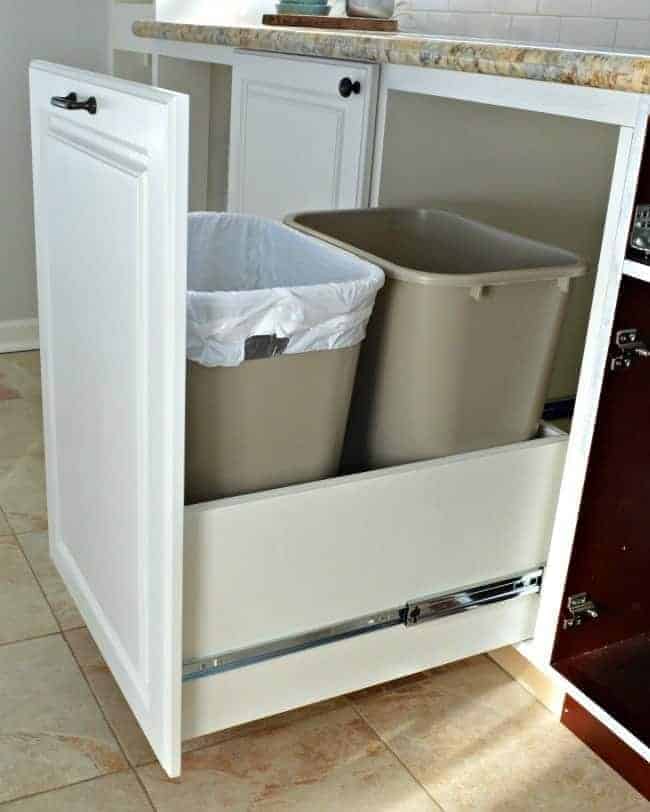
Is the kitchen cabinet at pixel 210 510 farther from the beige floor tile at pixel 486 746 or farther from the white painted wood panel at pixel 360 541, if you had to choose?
the beige floor tile at pixel 486 746

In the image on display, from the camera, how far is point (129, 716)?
1395 mm

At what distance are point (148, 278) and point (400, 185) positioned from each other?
0.81 metres

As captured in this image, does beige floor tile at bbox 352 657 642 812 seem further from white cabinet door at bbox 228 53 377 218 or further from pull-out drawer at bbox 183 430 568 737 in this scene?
white cabinet door at bbox 228 53 377 218

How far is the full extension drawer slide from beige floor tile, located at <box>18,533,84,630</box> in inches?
20.0

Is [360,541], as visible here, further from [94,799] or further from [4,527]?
[4,527]

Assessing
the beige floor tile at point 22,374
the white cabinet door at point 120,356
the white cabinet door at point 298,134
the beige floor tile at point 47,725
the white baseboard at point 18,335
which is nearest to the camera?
the white cabinet door at point 120,356

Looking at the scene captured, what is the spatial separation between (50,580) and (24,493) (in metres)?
0.35

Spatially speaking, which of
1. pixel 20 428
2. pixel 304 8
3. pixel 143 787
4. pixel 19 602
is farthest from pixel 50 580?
pixel 304 8

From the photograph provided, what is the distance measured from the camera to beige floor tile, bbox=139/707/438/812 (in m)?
1.26

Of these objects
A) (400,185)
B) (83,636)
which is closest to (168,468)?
(83,636)

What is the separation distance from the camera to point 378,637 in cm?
129

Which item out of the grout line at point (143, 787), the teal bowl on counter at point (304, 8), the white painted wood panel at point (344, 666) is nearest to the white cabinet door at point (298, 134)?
the teal bowl on counter at point (304, 8)

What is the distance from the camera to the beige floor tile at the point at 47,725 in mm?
1279

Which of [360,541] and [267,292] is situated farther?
[360,541]
